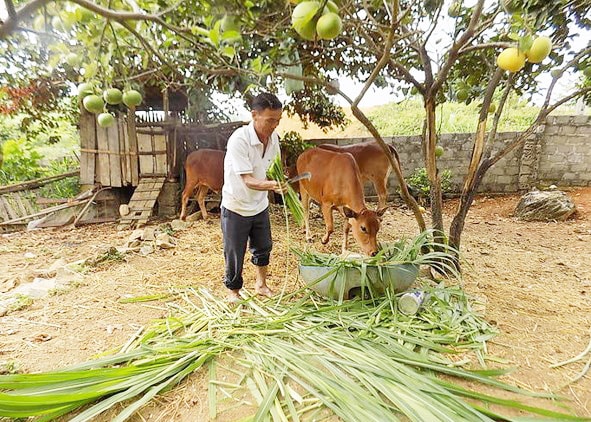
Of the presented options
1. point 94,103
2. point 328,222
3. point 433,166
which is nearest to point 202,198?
point 328,222

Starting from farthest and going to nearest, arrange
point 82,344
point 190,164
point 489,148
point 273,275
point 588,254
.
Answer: point 190,164 < point 588,254 < point 273,275 < point 489,148 < point 82,344

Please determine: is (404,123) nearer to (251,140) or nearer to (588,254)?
(588,254)

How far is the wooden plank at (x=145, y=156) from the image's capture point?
6.73 meters

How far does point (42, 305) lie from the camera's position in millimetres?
2898

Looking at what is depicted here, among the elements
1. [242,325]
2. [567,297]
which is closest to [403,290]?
[242,325]

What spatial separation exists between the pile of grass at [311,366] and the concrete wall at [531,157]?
6162 mm

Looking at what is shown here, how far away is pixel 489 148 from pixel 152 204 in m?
5.48

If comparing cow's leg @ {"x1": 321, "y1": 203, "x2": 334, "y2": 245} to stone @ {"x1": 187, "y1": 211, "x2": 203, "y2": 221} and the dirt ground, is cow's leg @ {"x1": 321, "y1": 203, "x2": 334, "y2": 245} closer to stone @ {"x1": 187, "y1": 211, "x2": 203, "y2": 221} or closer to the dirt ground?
the dirt ground

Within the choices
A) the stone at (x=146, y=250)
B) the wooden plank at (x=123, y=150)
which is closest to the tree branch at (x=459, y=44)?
the stone at (x=146, y=250)

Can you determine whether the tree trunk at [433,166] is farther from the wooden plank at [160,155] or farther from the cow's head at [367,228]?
the wooden plank at [160,155]

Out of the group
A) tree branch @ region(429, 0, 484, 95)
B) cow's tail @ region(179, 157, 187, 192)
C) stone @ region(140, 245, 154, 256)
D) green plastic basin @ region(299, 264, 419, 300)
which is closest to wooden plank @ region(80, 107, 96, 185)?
cow's tail @ region(179, 157, 187, 192)

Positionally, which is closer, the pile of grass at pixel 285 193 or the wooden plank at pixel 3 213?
the pile of grass at pixel 285 193

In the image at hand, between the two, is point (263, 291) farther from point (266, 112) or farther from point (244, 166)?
point (266, 112)

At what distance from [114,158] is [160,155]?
899 millimetres
